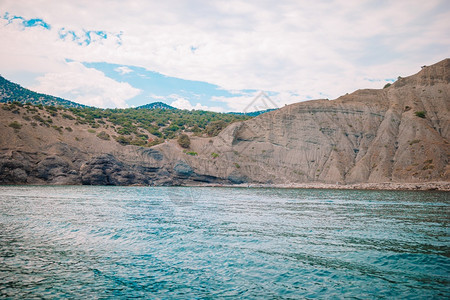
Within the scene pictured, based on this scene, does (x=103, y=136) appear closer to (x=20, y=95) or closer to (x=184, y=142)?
(x=184, y=142)

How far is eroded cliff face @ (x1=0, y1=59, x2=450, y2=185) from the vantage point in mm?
62312

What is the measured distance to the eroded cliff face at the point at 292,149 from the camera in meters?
62.3

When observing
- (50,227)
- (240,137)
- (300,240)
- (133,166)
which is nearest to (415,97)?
(240,137)

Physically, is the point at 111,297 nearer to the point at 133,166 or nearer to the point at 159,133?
the point at 133,166

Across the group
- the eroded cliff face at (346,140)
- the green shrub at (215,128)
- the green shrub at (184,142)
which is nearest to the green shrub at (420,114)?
the eroded cliff face at (346,140)

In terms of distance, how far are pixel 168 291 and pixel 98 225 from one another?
36.9 ft

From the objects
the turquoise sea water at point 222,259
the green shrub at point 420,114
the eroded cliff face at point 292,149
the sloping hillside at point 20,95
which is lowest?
the turquoise sea water at point 222,259

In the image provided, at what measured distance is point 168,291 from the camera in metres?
8.76

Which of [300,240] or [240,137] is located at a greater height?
[240,137]

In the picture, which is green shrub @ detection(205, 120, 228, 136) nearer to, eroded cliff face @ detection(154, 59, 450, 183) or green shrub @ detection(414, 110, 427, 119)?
eroded cliff face @ detection(154, 59, 450, 183)

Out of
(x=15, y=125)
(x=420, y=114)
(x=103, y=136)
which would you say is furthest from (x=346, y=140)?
(x=15, y=125)

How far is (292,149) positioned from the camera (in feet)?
261

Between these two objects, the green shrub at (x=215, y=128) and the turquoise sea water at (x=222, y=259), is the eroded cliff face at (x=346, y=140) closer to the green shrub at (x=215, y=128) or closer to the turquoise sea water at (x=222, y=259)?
the green shrub at (x=215, y=128)

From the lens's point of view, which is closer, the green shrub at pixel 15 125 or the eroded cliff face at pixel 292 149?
the eroded cliff face at pixel 292 149
